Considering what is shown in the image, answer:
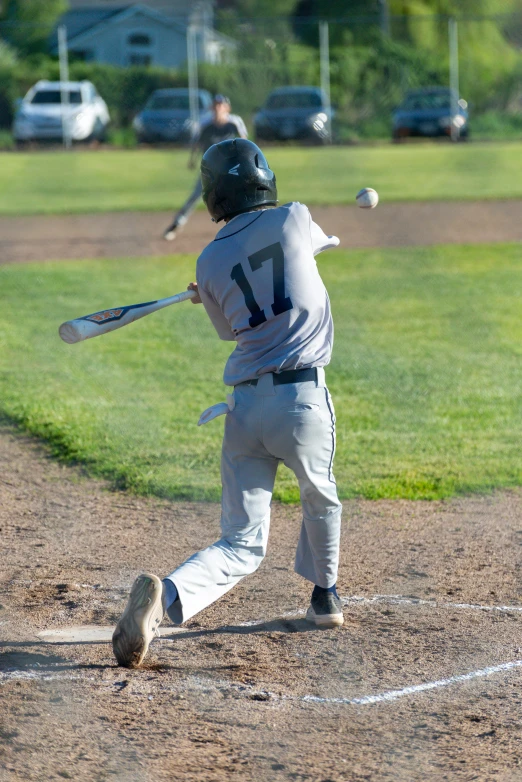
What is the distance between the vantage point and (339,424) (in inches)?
240

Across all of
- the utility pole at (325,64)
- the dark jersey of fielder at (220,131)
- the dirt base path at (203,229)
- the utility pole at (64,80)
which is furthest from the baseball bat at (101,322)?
the utility pole at (325,64)

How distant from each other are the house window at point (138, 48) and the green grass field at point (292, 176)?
295 cm

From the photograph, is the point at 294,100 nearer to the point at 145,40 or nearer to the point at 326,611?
the point at 145,40

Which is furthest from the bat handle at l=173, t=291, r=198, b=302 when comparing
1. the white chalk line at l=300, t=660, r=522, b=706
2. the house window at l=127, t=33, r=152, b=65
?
the house window at l=127, t=33, r=152, b=65

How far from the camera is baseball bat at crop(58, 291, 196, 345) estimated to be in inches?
120

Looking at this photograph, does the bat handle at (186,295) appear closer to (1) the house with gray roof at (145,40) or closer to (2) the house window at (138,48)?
(1) the house with gray roof at (145,40)

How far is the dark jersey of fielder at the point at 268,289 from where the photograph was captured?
3.21m

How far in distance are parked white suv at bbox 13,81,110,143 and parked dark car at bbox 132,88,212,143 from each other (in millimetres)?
1306

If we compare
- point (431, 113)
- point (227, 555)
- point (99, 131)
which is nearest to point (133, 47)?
point (99, 131)

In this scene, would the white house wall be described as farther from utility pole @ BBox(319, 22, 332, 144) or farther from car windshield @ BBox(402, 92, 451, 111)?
car windshield @ BBox(402, 92, 451, 111)

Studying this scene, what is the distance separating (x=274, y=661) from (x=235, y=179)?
5.11ft

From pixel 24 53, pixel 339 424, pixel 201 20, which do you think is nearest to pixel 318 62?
pixel 201 20

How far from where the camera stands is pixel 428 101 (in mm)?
28188

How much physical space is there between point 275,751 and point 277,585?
1.27m
